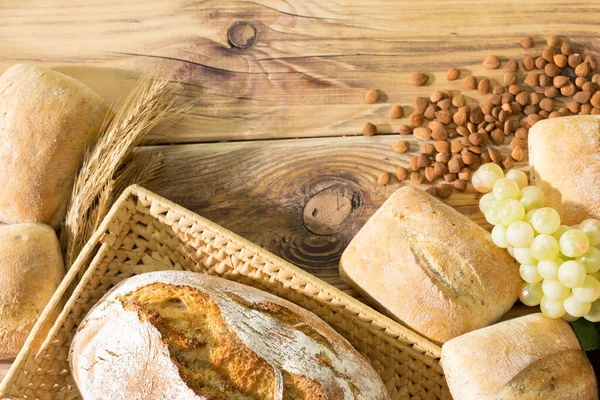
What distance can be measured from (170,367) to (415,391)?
0.56m

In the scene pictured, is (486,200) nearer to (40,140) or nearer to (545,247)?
(545,247)

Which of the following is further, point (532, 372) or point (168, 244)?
point (168, 244)

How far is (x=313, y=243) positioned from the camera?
1541mm

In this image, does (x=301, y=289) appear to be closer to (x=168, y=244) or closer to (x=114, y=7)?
(x=168, y=244)

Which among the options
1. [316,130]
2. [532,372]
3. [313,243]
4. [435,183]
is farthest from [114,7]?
[532,372]

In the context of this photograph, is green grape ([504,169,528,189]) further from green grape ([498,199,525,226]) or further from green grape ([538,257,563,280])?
green grape ([538,257,563,280])

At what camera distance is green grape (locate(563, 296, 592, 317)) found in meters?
1.26

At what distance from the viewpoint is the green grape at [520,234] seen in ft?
4.19

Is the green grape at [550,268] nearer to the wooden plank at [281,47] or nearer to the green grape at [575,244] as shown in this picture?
the green grape at [575,244]

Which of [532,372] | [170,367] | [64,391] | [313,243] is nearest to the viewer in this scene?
[170,367]

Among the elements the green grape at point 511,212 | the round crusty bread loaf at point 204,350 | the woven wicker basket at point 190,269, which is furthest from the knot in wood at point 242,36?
the green grape at point 511,212

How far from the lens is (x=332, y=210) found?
5.08 ft

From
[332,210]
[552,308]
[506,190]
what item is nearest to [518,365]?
[552,308]

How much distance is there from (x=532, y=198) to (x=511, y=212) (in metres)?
0.06
